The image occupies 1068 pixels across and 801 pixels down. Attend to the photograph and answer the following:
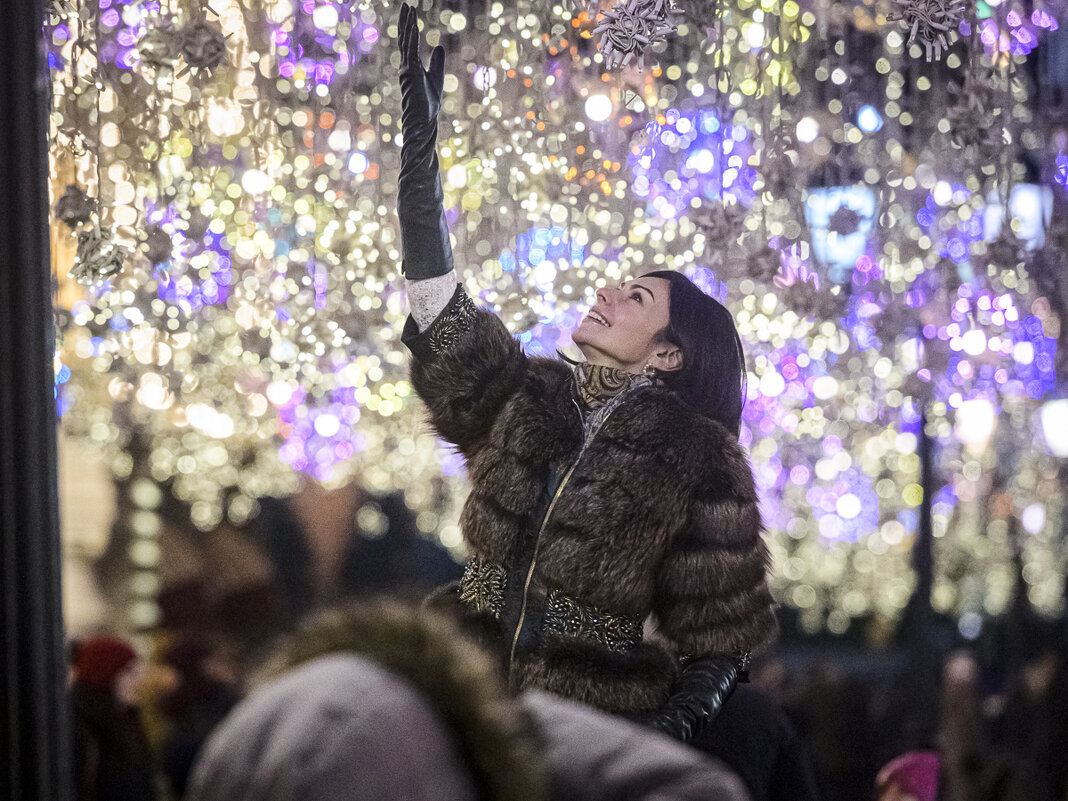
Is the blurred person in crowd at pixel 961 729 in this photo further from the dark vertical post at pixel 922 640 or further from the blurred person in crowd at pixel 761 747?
the blurred person in crowd at pixel 761 747

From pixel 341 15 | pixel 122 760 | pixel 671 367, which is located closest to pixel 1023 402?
pixel 671 367

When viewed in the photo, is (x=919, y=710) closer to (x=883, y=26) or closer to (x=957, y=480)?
(x=957, y=480)

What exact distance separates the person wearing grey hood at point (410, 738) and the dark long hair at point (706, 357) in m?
1.08

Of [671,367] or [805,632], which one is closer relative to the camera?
[671,367]

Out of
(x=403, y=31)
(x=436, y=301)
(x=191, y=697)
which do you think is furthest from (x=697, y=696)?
(x=403, y=31)

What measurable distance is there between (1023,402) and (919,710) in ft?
2.00

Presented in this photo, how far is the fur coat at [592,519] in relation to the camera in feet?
5.23

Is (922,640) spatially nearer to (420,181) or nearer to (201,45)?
(420,181)

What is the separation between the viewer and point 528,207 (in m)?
1.85

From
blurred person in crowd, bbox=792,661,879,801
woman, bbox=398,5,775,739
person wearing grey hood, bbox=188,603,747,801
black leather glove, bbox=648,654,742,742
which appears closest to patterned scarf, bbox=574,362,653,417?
woman, bbox=398,5,775,739

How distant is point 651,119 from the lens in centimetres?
184

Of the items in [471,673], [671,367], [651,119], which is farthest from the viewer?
[651,119]

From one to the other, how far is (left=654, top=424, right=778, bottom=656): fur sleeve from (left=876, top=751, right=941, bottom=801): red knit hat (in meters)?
0.47

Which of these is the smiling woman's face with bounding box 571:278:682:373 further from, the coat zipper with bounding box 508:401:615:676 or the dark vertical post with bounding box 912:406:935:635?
the dark vertical post with bounding box 912:406:935:635
